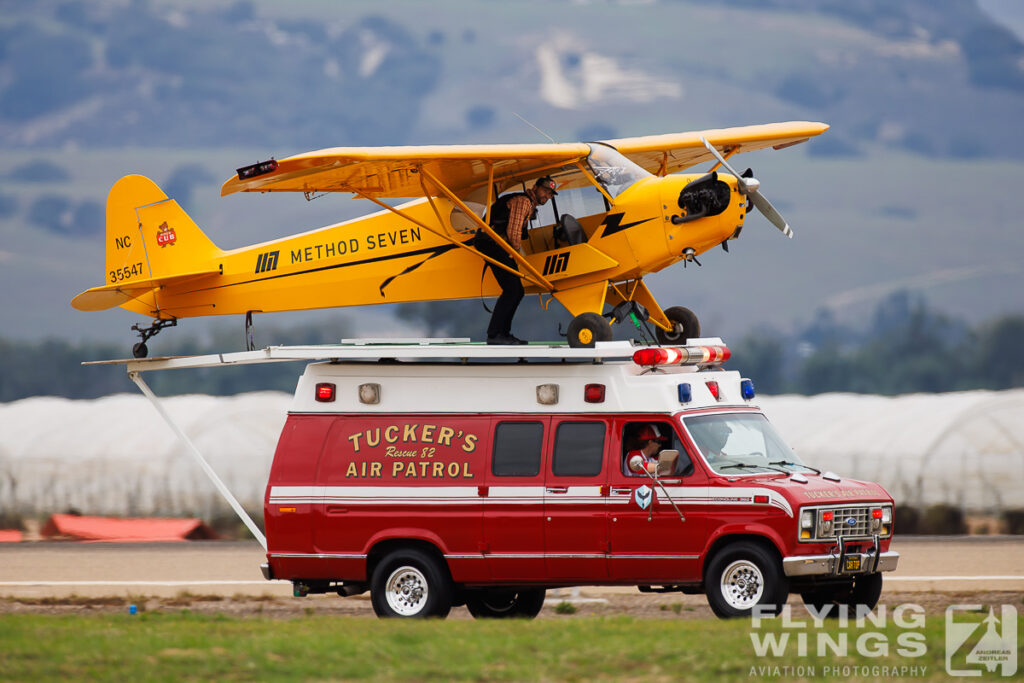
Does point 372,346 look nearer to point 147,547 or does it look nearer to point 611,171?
point 611,171

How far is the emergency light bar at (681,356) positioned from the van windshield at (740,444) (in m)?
0.58

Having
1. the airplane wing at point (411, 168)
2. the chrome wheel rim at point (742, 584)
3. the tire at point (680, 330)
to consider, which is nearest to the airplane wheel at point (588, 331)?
the tire at point (680, 330)

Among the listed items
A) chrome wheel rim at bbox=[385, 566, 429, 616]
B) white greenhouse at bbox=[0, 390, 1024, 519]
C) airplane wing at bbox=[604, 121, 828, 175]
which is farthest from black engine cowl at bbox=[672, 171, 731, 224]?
white greenhouse at bbox=[0, 390, 1024, 519]

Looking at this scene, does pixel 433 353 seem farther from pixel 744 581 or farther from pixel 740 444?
pixel 744 581

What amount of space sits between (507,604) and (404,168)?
15.2ft

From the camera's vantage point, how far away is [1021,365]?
112 m

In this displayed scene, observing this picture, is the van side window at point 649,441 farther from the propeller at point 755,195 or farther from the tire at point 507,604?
the propeller at point 755,195

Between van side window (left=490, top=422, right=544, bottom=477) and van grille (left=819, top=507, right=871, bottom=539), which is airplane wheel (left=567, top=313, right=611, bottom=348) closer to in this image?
van side window (left=490, top=422, right=544, bottom=477)

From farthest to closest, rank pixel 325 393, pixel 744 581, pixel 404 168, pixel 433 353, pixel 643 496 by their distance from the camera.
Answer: pixel 404 168
pixel 325 393
pixel 433 353
pixel 643 496
pixel 744 581

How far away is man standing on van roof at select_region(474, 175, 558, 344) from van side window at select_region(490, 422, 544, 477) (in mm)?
1652

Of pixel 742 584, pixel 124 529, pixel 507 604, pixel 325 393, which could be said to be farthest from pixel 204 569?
pixel 742 584

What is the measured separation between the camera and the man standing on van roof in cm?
1413

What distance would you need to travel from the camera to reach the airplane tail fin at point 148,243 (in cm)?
1552

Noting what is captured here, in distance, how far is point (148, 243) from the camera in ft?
51.5
